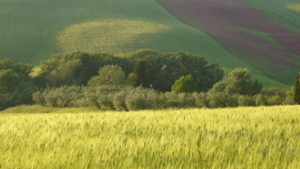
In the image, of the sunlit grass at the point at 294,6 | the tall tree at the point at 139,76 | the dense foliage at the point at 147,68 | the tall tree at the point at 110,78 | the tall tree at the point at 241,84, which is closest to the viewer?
the tall tree at the point at 241,84

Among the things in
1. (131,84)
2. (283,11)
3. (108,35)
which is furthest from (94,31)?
(283,11)

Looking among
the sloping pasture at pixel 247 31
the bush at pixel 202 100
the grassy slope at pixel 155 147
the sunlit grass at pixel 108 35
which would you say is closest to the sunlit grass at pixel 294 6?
the sloping pasture at pixel 247 31

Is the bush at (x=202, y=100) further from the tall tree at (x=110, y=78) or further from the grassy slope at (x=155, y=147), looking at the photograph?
the tall tree at (x=110, y=78)

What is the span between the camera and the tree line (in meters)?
37.9

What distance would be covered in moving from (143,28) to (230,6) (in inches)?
1692

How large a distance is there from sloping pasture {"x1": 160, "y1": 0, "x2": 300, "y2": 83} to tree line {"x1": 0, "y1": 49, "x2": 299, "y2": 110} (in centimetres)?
1980

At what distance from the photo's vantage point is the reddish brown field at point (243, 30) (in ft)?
301

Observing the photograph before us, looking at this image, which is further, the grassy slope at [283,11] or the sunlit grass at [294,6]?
the sunlit grass at [294,6]

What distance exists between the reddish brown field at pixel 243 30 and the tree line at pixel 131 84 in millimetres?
20976

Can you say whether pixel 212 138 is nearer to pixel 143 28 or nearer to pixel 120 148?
pixel 120 148

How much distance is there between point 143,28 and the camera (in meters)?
102

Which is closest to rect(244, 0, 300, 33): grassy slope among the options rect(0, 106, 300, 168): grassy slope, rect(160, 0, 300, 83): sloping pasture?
rect(160, 0, 300, 83): sloping pasture

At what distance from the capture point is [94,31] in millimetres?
100250

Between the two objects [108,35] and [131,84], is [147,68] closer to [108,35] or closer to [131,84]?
[131,84]
